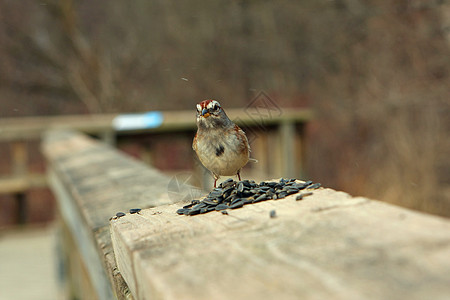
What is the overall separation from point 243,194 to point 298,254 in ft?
1.65

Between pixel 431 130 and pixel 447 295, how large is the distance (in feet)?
22.4

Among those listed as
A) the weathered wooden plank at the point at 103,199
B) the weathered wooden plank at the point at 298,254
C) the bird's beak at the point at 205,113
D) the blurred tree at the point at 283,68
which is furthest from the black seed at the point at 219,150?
the blurred tree at the point at 283,68

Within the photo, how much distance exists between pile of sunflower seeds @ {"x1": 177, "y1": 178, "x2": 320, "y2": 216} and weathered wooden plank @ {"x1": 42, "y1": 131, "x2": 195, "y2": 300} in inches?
9.7

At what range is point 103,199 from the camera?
77.7 inches

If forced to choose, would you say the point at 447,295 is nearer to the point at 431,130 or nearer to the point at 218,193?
the point at 218,193

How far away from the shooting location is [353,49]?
29.9ft

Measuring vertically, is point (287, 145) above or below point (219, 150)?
below

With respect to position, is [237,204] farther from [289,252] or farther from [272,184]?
[289,252]

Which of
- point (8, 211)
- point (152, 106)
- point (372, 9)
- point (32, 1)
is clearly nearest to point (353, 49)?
point (372, 9)

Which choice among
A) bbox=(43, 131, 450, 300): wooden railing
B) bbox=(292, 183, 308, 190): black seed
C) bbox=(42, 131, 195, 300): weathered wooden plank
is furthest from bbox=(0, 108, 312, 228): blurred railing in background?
bbox=(43, 131, 450, 300): wooden railing

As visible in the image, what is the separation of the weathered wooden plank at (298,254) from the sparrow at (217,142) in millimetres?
623

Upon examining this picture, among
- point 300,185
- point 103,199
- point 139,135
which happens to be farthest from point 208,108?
point 139,135

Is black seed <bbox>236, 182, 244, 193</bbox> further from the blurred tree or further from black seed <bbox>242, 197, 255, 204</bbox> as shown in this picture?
the blurred tree

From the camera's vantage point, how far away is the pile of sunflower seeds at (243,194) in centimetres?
112
